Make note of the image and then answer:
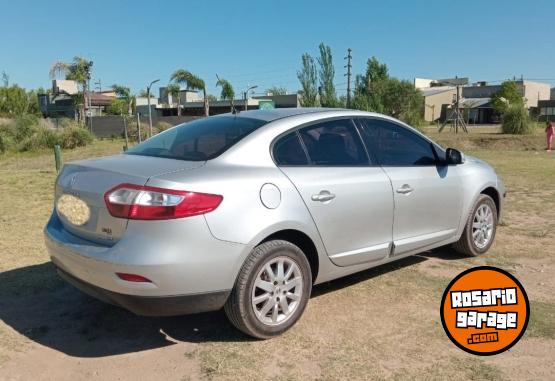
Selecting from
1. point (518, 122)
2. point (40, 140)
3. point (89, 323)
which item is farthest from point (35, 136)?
point (518, 122)

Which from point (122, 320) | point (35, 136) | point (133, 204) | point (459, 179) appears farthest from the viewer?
point (35, 136)

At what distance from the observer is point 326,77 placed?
1261 inches

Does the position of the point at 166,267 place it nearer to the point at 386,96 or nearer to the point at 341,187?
the point at 341,187

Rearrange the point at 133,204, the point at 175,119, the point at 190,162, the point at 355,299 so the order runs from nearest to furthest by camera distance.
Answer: the point at 133,204 → the point at 190,162 → the point at 355,299 → the point at 175,119

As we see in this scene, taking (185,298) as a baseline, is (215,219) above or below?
above

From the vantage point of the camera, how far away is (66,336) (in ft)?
12.1

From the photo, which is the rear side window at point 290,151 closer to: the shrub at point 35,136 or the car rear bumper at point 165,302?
the car rear bumper at point 165,302

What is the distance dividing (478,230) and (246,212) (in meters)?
3.17

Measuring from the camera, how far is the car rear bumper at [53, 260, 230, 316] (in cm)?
313

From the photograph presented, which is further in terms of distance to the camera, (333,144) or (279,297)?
(333,144)

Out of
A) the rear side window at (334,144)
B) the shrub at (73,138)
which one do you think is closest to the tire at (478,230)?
the rear side window at (334,144)

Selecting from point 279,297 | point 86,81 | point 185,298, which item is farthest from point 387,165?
point 86,81

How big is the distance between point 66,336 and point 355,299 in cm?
224

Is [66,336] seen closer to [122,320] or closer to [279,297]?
[122,320]
